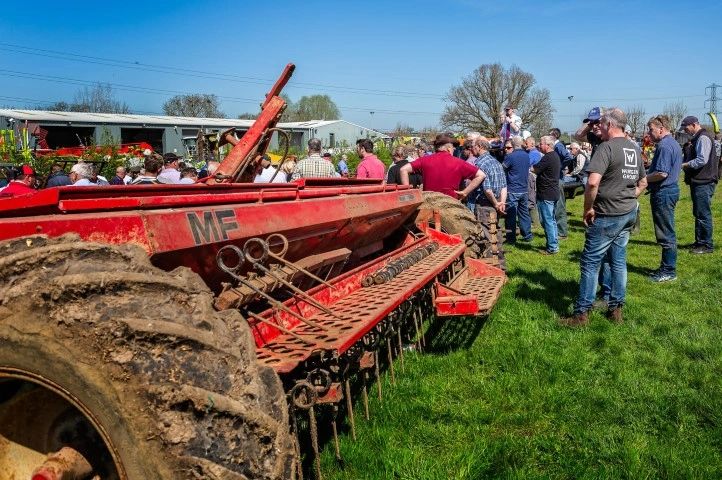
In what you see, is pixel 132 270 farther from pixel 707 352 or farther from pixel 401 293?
pixel 707 352

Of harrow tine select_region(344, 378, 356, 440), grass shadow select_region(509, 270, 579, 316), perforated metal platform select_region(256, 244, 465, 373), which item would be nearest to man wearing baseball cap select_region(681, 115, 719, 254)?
grass shadow select_region(509, 270, 579, 316)

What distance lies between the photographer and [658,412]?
148 inches

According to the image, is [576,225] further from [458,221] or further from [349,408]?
[349,408]

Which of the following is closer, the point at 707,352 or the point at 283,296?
the point at 283,296

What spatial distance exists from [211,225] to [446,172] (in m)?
5.12

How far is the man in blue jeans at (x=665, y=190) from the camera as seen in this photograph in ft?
24.0

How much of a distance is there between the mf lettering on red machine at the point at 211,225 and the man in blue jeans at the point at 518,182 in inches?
312

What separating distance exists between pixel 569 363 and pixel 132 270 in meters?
3.60

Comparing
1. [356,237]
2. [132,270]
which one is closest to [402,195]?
[356,237]

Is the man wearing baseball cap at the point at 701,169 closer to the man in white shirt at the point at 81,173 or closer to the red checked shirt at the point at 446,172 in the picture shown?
the red checked shirt at the point at 446,172

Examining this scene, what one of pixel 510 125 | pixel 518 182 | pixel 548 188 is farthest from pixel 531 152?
pixel 548 188

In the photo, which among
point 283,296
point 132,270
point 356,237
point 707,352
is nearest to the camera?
point 132,270

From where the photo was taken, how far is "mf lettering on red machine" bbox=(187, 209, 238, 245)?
99.1 inches

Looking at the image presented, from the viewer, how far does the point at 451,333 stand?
17.3 feet
